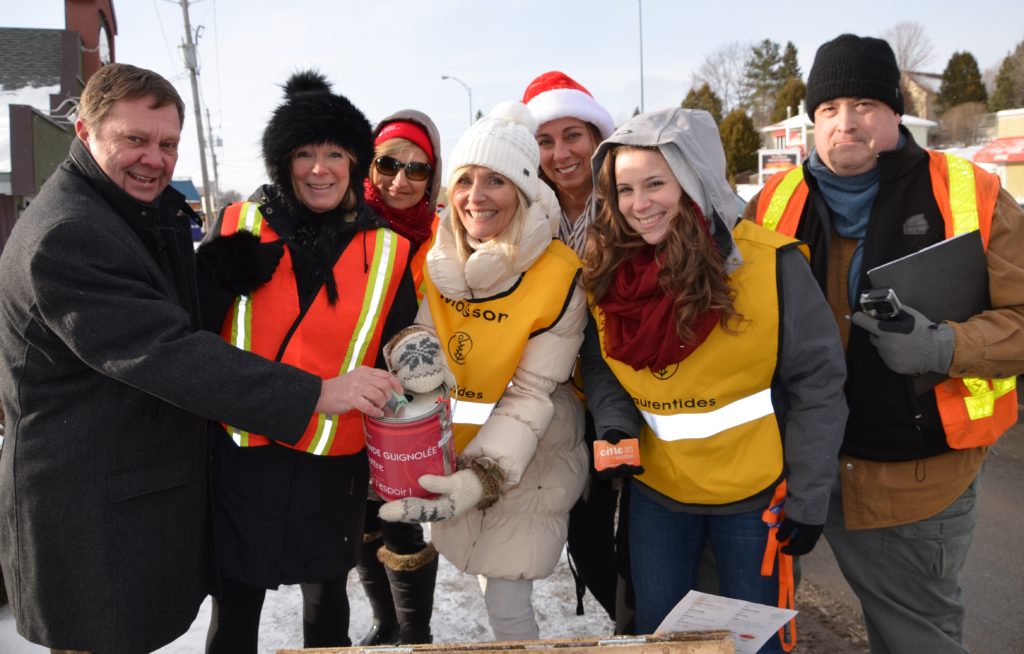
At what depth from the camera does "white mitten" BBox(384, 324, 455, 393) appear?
1.98 meters

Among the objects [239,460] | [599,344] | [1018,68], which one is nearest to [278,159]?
[239,460]

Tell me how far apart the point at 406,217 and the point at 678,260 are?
157 cm

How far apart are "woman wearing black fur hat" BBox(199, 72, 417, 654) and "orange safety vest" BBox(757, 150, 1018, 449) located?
1.75m

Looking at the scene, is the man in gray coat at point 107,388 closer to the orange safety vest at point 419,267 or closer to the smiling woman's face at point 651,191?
the orange safety vest at point 419,267

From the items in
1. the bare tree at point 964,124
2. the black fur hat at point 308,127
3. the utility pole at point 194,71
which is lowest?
the black fur hat at point 308,127

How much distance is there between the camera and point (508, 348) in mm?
2312

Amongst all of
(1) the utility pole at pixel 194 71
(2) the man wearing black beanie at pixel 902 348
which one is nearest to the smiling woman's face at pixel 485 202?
(2) the man wearing black beanie at pixel 902 348

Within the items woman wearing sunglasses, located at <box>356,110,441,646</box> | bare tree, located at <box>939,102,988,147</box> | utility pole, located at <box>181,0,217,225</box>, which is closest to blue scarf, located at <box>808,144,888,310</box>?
woman wearing sunglasses, located at <box>356,110,441,646</box>

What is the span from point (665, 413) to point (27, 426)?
1.77 metres

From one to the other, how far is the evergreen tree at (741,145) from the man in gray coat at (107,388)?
4120 centimetres

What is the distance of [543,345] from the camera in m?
2.36

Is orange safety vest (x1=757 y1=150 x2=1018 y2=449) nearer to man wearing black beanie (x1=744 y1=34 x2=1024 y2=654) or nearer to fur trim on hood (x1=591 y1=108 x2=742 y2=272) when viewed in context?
man wearing black beanie (x1=744 y1=34 x2=1024 y2=654)

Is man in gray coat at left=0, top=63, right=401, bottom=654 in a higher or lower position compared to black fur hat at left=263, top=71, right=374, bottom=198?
lower

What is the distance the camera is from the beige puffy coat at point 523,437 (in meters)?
2.30
